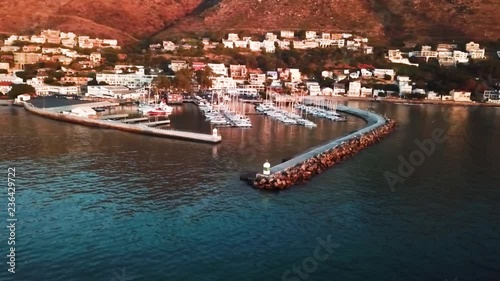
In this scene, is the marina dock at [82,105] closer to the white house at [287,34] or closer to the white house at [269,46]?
the white house at [269,46]

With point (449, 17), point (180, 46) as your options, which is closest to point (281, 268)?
point (180, 46)

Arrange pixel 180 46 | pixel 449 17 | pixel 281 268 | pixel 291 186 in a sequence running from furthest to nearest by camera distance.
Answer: pixel 449 17 < pixel 180 46 < pixel 291 186 < pixel 281 268

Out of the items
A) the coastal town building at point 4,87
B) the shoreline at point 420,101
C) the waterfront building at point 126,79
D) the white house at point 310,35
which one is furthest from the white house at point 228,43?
the coastal town building at point 4,87

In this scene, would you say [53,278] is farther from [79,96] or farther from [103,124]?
[79,96]

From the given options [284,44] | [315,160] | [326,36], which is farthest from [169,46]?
[315,160]

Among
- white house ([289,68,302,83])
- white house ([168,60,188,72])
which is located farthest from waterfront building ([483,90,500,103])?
white house ([168,60,188,72])

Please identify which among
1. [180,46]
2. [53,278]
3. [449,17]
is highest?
[449,17]

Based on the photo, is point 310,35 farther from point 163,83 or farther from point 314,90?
point 163,83
